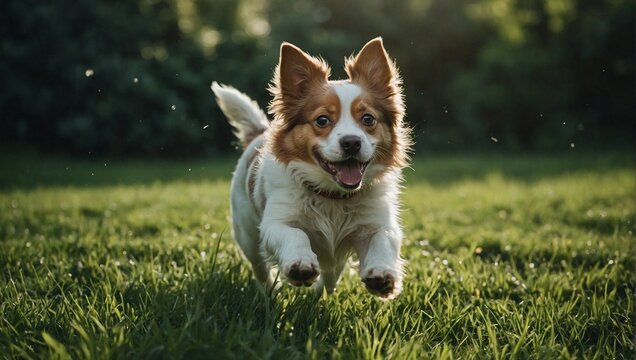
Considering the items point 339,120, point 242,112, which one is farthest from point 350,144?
point 242,112

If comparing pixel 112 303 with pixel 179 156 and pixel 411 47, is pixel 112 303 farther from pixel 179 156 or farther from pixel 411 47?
pixel 411 47

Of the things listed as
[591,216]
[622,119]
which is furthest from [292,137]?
[622,119]

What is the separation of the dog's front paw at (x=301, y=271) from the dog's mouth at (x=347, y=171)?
639 millimetres

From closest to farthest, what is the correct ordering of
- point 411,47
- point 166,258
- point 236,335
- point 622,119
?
1. point 236,335
2. point 166,258
3. point 622,119
4. point 411,47

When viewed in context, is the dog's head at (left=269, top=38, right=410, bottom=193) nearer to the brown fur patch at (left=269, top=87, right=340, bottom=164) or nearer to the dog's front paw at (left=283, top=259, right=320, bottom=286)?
the brown fur patch at (left=269, top=87, right=340, bottom=164)

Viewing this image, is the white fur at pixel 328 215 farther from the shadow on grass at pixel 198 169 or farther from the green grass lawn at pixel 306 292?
the shadow on grass at pixel 198 169

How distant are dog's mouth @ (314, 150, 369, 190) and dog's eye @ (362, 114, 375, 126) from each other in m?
0.28

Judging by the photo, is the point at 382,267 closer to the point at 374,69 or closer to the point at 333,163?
the point at 333,163

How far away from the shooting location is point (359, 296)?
380 cm

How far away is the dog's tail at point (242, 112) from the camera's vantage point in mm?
5156

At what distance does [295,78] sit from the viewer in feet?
13.2

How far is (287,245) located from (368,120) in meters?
1.05

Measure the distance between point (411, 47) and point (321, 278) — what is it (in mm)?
22714

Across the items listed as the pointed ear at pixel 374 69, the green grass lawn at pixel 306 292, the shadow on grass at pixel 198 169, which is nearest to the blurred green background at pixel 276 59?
the shadow on grass at pixel 198 169
